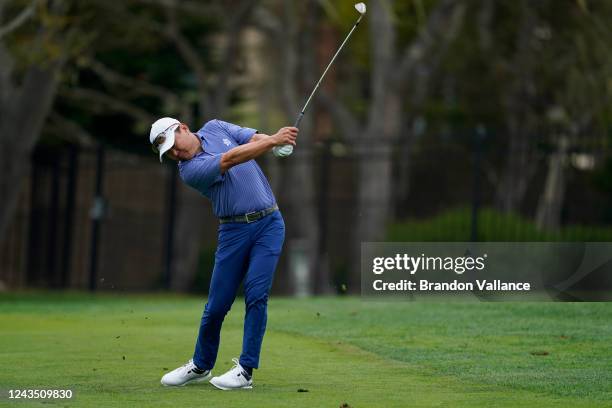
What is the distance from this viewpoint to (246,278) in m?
9.16

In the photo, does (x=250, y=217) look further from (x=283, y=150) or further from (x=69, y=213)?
(x=69, y=213)


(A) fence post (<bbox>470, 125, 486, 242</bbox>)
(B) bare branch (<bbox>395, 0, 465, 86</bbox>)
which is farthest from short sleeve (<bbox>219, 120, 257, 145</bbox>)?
(B) bare branch (<bbox>395, 0, 465, 86</bbox>)

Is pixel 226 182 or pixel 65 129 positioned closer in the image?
pixel 226 182

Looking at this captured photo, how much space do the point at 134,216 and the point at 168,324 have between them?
523 inches

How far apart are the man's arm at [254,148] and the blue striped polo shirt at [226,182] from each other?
0.15m

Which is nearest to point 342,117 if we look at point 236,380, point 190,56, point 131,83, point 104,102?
point 190,56

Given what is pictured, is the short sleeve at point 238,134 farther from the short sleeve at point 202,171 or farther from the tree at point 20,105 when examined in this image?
the tree at point 20,105

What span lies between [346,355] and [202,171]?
102 inches

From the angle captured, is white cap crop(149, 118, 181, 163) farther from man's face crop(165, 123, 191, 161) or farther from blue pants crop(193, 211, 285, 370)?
blue pants crop(193, 211, 285, 370)

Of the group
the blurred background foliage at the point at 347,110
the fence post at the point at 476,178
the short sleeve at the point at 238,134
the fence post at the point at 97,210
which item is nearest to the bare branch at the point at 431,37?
the blurred background foliage at the point at 347,110

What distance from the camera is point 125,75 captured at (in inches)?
1204

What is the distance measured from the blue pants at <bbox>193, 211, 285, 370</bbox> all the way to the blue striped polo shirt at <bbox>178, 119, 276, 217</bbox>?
0.12m

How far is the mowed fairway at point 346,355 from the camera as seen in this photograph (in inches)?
341

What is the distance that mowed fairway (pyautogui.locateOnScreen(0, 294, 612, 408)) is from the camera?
341 inches
